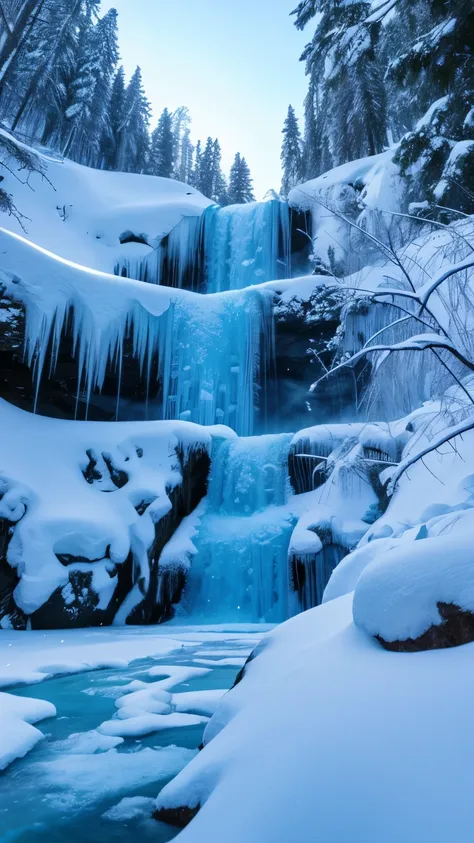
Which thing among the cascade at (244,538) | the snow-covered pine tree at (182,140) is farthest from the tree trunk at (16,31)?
the snow-covered pine tree at (182,140)

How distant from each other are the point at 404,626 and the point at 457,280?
2.44 m

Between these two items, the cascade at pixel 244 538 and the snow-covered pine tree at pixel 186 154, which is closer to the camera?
the cascade at pixel 244 538

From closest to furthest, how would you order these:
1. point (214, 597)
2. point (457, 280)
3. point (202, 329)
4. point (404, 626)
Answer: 1. point (404, 626)
2. point (457, 280)
3. point (214, 597)
4. point (202, 329)

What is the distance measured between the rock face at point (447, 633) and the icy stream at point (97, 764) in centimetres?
127

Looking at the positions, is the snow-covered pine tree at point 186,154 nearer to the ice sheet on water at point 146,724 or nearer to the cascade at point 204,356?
the cascade at point 204,356

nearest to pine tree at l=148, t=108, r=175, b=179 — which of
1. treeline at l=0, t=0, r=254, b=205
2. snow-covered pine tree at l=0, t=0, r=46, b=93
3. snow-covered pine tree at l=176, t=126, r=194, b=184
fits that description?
treeline at l=0, t=0, r=254, b=205

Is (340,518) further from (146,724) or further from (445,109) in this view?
(445,109)

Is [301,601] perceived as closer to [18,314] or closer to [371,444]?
[371,444]

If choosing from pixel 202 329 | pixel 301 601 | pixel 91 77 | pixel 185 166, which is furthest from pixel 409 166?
pixel 185 166

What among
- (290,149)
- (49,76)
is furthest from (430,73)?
(290,149)

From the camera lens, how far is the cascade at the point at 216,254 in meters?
17.4

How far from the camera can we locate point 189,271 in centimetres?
1805

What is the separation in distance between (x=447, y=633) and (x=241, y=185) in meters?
39.1

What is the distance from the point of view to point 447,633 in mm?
1809
